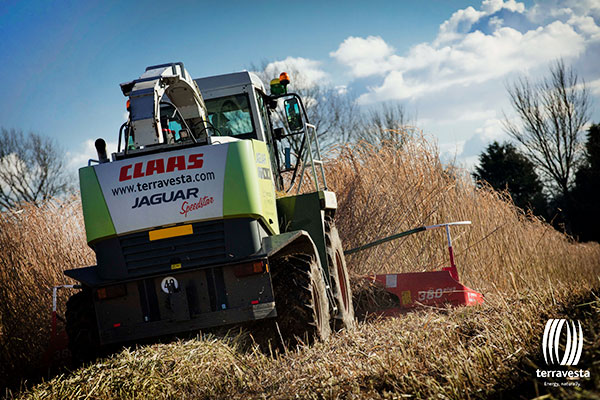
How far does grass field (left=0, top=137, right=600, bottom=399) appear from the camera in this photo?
12.5ft

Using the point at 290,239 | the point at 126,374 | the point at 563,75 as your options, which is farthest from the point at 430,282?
the point at 563,75

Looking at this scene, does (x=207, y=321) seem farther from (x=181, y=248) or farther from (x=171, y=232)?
(x=171, y=232)

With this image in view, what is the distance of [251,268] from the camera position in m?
5.24

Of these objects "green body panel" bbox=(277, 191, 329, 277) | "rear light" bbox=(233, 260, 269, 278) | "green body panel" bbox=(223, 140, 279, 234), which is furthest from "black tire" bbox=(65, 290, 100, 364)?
"green body panel" bbox=(277, 191, 329, 277)

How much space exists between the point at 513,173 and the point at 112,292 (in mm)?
27407

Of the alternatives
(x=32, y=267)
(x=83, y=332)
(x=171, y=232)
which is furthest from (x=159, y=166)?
(x=32, y=267)

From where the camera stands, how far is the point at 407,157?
11.1 meters

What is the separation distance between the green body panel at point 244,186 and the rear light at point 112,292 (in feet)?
3.46

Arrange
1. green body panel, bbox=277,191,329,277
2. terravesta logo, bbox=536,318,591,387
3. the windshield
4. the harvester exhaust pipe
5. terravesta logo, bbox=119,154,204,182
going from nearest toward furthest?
terravesta logo, bbox=536,318,591,387
terravesta logo, bbox=119,154,204,182
the harvester exhaust pipe
green body panel, bbox=277,191,329,277
the windshield

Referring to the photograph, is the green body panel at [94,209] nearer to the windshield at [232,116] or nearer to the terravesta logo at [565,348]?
the windshield at [232,116]

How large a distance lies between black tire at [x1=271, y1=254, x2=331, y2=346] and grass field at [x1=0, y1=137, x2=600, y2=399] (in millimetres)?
170

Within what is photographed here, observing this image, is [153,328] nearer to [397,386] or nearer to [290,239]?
[290,239]

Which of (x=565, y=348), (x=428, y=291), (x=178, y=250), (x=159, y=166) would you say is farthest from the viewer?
(x=428, y=291)

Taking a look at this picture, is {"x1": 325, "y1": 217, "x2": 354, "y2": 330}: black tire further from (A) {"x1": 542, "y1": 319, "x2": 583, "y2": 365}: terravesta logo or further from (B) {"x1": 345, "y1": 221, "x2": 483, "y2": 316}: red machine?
(A) {"x1": 542, "y1": 319, "x2": 583, "y2": 365}: terravesta logo
